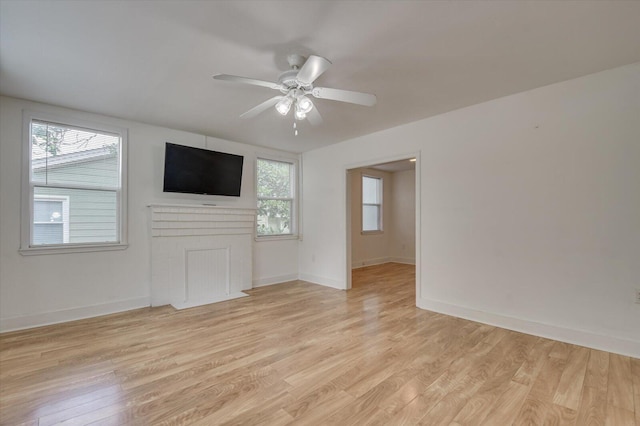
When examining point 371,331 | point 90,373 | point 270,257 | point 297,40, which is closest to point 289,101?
point 297,40

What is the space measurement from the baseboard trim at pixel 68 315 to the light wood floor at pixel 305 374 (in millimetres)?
149

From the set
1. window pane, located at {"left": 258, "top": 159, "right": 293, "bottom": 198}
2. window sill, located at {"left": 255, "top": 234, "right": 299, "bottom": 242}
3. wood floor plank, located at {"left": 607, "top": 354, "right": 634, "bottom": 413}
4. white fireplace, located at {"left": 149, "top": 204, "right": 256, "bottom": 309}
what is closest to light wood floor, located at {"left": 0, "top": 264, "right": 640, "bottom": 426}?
wood floor plank, located at {"left": 607, "top": 354, "right": 634, "bottom": 413}

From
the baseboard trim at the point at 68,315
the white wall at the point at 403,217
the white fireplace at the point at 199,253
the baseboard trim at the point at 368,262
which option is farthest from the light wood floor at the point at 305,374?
the white wall at the point at 403,217

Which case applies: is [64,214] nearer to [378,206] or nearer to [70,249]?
[70,249]

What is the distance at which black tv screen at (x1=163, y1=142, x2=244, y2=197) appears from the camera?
13.1 ft

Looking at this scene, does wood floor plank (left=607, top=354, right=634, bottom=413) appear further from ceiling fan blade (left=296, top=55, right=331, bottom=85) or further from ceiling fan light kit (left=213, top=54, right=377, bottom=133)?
ceiling fan blade (left=296, top=55, right=331, bottom=85)

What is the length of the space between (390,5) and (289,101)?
1.03 meters

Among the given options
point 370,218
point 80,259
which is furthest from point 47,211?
point 370,218

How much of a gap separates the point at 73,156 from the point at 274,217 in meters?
2.93

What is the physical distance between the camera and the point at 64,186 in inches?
132

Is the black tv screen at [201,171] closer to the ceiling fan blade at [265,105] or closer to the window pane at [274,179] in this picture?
the window pane at [274,179]

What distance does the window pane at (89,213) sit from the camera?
337cm

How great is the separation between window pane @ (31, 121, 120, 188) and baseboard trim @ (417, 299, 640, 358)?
439cm

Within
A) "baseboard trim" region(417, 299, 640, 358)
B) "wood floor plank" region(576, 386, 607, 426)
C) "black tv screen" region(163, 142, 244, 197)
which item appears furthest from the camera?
"black tv screen" region(163, 142, 244, 197)
